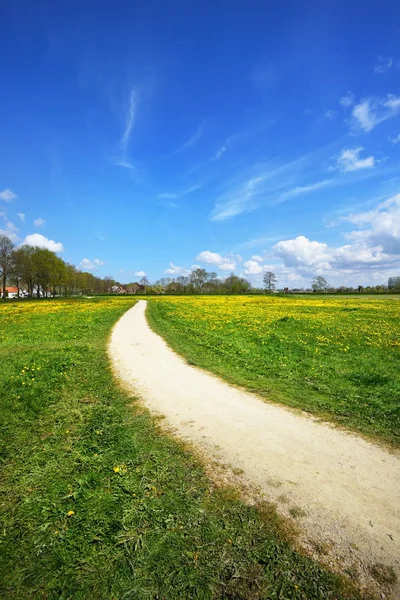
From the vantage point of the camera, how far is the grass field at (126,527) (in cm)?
320

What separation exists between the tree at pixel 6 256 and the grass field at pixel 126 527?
85364mm

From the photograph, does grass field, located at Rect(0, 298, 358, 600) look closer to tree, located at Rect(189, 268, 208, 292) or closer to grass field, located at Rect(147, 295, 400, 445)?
grass field, located at Rect(147, 295, 400, 445)

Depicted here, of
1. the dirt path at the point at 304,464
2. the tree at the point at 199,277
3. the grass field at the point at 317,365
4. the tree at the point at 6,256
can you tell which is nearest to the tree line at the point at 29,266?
the tree at the point at 6,256

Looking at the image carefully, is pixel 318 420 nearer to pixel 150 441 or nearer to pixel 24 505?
pixel 150 441

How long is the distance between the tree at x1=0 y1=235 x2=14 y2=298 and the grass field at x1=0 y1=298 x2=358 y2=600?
8536cm

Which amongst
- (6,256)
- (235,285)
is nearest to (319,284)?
(235,285)

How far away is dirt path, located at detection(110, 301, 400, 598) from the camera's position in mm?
3756

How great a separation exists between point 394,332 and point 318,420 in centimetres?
1633

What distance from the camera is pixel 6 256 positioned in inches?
3068

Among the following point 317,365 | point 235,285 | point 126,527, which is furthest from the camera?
point 235,285

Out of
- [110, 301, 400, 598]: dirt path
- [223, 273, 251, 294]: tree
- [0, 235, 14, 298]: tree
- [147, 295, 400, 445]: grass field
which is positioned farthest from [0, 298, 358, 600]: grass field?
[223, 273, 251, 294]: tree

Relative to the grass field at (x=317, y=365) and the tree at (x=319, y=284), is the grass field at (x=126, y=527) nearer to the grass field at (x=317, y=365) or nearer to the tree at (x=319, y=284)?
the grass field at (x=317, y=365)

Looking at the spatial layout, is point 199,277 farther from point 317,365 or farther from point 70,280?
point 317,365

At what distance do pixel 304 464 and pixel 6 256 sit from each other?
91.5m
